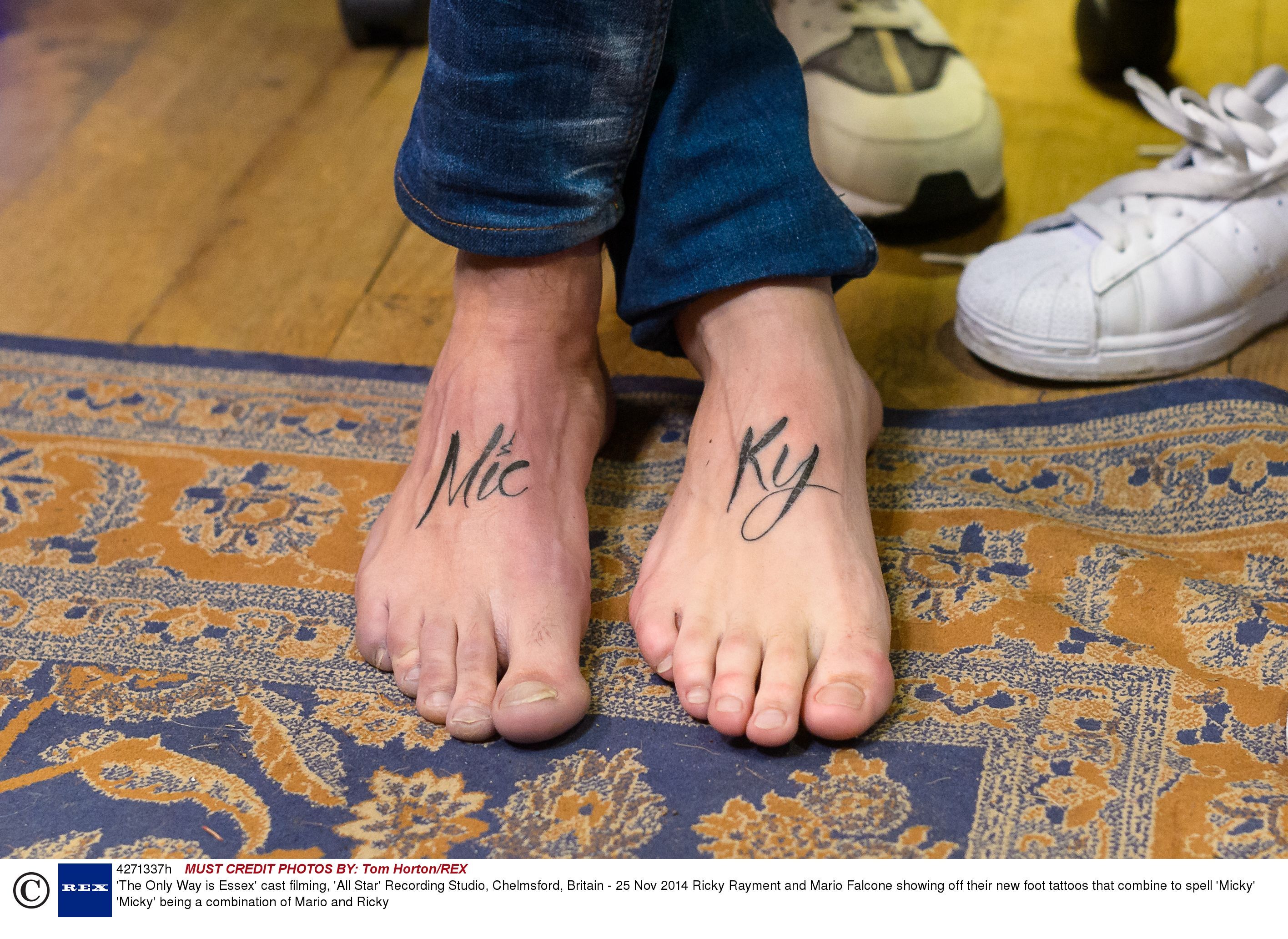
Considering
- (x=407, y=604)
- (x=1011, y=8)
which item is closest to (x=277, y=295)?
(x=407, y=604)

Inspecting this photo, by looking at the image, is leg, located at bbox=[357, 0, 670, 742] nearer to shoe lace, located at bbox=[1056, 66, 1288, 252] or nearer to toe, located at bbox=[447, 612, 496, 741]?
toe, located at bbox=[447, 612, 496, 741]

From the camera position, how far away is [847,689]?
2.03 feet

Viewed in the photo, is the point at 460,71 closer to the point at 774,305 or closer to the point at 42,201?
the point at 774,305

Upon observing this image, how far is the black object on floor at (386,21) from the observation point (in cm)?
151

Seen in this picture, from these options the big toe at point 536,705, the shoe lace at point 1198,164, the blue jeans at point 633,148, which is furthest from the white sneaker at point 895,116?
the big toe at point 536,705

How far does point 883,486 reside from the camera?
0.84 meters

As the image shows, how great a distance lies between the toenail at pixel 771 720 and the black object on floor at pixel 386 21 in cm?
119

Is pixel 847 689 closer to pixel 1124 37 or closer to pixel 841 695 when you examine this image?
pixel 841 695

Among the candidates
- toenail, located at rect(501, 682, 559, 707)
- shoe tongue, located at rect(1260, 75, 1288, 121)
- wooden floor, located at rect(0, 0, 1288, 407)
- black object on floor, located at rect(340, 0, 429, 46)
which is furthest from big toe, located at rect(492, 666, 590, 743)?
black object on floor, located at rect(340, 0, 429, 46)

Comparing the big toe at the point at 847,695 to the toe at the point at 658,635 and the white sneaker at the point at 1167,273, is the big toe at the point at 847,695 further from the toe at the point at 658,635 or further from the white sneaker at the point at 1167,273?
the white sneaker at the point at 1167,273

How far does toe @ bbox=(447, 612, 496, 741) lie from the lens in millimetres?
638

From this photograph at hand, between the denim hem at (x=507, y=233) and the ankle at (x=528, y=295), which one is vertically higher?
the denim hem at (x=507, y=233)

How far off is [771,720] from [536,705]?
131 mm
